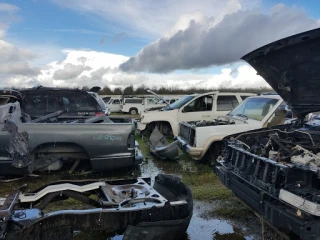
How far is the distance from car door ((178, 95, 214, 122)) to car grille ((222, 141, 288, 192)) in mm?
6642

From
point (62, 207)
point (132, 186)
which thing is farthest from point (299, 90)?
point (62, 207)

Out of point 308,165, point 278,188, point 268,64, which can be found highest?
point 268,64

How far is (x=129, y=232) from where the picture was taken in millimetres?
2797

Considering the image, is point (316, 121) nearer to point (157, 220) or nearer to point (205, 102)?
point (157, 220)

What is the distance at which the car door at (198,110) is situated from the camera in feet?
37.5

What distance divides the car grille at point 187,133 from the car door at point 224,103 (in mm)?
3346

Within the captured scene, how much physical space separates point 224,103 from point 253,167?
7809 mm

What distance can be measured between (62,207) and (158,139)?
16.0 feet

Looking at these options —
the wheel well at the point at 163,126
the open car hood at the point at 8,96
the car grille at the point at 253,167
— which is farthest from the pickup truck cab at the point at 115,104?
the car grille at the point at 253,167

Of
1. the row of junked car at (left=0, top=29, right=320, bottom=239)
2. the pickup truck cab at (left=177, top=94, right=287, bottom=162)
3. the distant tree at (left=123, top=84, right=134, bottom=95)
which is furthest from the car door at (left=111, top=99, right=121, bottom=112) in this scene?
the row of junked car at (left=0, top=29, right=320, bottom=239)

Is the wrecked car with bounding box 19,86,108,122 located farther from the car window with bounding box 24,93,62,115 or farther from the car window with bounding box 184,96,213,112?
the car window with bounding box 184,96,213,112

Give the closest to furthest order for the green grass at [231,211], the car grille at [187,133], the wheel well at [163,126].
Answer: the green grass at [231,211], the car grille at [187,133], the wheel well at [163,126]

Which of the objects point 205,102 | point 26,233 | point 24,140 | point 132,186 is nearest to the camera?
point 26,233

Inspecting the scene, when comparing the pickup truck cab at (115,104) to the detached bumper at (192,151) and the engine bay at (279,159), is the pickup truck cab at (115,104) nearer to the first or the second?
the detached bumper at (192,151)
